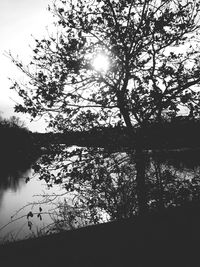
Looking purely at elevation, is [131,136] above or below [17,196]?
above

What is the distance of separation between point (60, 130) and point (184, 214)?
4.73 meters

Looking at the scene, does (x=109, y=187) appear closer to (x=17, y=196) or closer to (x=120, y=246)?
(x=120, y=246)

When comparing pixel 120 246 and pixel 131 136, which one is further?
pixel 131 136

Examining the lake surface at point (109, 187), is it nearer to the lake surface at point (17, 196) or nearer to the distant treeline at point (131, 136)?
the lake surface at point (17, 196)

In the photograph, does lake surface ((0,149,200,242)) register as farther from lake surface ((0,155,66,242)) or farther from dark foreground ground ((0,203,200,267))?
dark foreground ground ((0,203,200,267))

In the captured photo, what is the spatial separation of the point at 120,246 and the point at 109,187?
5.79 meters

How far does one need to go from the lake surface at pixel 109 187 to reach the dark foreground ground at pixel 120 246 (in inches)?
89.4

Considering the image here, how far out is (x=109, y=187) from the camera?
888 centimetres

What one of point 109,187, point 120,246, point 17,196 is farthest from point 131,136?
point 17,196

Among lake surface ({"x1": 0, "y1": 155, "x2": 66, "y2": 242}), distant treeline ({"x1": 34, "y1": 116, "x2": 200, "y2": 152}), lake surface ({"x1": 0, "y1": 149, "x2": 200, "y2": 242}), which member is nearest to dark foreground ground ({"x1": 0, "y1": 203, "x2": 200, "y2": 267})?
lake surface ({"x1": 0, "y1": 149, "x2": 200, "y2": 242})

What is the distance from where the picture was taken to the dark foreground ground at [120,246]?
2.88m

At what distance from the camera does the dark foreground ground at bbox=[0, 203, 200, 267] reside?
9.46ft

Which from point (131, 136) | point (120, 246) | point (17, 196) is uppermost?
point (131, 136)

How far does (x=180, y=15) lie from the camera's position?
6.84m
